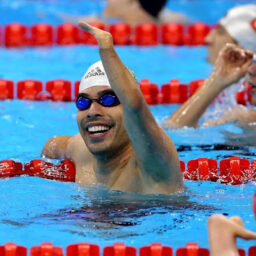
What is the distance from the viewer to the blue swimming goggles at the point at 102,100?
3.40m

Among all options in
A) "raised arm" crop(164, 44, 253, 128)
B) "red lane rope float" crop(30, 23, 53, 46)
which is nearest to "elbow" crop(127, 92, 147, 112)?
"raised arm" crop(164, 44, 253, 128)

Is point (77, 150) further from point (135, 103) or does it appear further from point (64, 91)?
point (64, 91)

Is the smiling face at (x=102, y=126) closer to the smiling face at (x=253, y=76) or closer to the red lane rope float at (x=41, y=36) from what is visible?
the smiling face at (x=253, y=76)

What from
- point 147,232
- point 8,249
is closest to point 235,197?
point 147,232

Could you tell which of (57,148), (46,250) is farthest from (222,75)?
(46,250)

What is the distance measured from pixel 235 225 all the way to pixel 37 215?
122 cm

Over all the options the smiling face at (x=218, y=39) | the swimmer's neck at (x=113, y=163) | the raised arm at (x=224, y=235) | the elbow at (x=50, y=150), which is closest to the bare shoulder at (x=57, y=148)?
the elbow at (x=50, y=150)

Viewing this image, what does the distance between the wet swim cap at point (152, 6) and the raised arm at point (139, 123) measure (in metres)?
5.02

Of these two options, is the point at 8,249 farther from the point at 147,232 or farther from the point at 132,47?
the point at 132,47

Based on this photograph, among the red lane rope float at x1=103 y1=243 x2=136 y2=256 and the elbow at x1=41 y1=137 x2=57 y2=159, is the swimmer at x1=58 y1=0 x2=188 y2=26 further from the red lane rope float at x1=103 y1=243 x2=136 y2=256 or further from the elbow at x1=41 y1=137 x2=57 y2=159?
the red lane rope float at x1=103 y1=243 x2=136 y2=256

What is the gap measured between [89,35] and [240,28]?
2.34m

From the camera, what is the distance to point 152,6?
812cm

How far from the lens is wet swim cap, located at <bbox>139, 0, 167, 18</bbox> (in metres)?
8.05

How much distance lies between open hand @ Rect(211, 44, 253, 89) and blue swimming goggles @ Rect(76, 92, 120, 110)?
5.05ft
